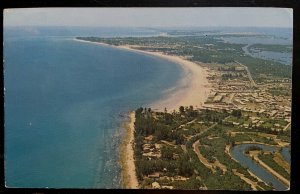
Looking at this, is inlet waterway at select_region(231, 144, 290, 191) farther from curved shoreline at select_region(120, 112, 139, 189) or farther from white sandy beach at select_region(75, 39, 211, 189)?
curved shoreline at select_region(120, 112, 139, 189)

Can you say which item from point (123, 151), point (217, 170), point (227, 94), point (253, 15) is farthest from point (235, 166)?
point (253, 15)

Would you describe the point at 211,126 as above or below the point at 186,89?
below

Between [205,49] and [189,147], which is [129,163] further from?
[205,49]

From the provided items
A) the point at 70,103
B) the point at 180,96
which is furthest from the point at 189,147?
the point at 70,103

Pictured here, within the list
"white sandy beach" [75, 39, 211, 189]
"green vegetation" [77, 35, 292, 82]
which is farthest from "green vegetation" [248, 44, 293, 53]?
"white sandy beach" [75, 39, 211, 189]

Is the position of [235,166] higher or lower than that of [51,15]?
lower

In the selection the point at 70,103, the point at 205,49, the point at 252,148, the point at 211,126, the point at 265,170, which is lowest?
the point at 265,170

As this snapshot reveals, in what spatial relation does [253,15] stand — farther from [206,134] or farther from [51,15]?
[51,15]
